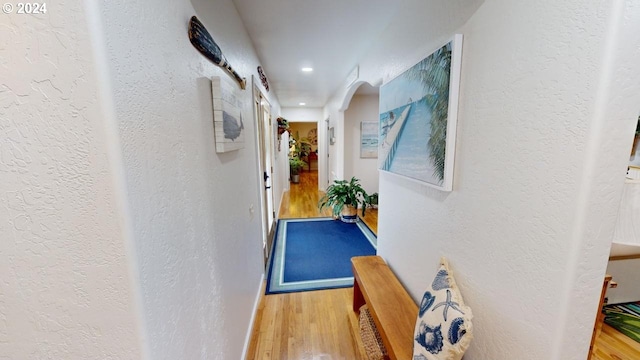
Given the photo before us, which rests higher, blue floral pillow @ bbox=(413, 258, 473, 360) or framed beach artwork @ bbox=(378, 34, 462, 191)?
framed beach artwork @ bbox=(378, 34, 462, 191)

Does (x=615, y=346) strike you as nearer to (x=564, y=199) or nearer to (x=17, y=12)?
(x=564, y=199)

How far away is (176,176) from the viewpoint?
811 millimetres

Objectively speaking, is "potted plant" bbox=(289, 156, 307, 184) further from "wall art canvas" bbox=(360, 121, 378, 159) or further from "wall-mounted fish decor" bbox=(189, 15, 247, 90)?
"wall-mounted fish decor" bbox=(189, 15, 247, 90)

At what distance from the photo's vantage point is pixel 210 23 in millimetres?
1200

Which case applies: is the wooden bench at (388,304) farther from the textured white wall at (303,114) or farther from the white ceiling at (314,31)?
the textured white wall at (303,114)

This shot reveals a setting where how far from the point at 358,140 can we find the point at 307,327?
152 inches

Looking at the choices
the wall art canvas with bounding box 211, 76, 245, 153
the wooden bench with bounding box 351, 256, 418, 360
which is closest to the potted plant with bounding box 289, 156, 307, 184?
the wooden bench with bounding box 351, 256, 418, 360

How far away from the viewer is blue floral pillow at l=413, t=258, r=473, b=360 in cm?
90

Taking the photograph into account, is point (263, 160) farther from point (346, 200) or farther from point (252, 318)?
point (346, 200)

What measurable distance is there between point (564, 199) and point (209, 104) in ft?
4.42

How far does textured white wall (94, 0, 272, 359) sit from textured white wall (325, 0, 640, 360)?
1110mm

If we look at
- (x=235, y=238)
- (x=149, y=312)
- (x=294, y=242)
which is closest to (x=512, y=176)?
(x=149, y=312)

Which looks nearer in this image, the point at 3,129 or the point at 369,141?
the point at 3,129
